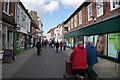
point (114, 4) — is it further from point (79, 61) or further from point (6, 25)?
point (6, 25)

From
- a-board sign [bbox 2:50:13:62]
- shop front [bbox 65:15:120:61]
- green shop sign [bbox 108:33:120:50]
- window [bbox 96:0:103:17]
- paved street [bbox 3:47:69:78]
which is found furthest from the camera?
window [bbox 96:0:103:17]

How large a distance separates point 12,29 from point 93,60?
10.9m

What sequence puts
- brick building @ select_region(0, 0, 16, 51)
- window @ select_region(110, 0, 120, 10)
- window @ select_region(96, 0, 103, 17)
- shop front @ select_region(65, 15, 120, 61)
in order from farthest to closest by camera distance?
window @ select_region(96, 0, 103, 17) < brick building @ select_region(0, 0, 16, 51) < window @ select_region(110, 0, 120, 10) < shop front @ select_region(65, 15, 120, 61)

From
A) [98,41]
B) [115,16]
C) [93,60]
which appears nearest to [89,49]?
[93,60]

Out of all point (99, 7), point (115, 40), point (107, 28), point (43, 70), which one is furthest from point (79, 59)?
point (99, 7)

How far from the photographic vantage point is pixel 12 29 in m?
13.8

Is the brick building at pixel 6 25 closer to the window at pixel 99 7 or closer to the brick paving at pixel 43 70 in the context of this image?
the brick paving at pixel 43 70

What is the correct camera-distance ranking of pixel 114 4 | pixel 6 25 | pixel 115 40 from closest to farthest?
pixel 115 40, pixel 114 4, pixel 6 25

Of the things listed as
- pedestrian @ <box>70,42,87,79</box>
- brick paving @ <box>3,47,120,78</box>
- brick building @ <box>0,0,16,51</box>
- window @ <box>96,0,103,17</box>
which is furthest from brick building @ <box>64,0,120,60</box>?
brick building @ <box>0,0,16,51</box>

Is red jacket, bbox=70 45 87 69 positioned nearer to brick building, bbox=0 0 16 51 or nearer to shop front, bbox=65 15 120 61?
shop front, bbox=65 15 120 61

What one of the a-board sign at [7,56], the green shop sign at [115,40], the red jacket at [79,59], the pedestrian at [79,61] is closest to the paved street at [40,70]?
the a-board sign at [7,56]

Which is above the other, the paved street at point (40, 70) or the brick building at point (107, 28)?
the brick building at point (107, 28)

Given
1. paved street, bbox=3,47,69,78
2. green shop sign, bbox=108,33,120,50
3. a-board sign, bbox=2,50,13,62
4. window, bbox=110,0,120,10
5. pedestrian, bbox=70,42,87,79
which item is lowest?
paved street, bbox=3,47,69,78

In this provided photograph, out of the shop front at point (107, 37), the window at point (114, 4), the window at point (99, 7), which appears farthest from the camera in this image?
the window at point (99, 7)
